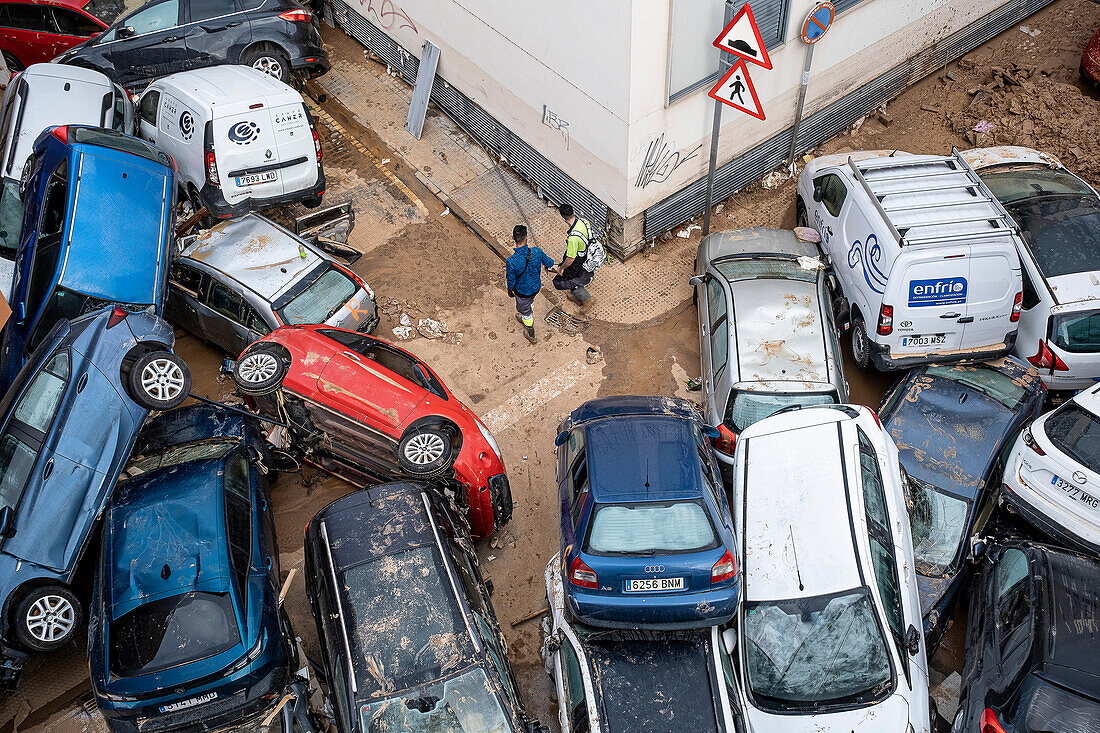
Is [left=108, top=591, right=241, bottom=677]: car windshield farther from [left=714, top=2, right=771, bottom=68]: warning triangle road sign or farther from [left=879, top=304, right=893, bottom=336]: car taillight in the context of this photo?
[left=714, top=2, right=771, bottom=68]: warning triangle road sign

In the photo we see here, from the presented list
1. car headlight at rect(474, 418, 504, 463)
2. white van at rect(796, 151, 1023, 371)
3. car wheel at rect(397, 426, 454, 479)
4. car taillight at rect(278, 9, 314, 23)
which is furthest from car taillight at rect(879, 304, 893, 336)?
car taillight at rect(278, 9, 314, 23)

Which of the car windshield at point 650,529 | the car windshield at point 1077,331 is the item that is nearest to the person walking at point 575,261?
the car windshield at point 650,529

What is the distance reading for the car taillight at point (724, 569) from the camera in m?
6.70

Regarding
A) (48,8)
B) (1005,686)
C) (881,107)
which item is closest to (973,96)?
(881,107)

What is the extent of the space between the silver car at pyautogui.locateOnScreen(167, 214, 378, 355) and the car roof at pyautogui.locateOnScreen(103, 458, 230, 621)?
2188 millimetres

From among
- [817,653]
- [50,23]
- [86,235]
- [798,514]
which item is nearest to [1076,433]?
[798,514]

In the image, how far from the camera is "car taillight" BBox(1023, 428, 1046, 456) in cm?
789

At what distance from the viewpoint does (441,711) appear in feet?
20.6

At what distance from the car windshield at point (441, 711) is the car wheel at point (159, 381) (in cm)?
377

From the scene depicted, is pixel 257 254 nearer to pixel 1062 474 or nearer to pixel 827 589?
pixel 827 589

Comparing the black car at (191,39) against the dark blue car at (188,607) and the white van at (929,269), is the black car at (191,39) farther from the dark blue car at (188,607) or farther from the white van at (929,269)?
the white van at (929,269)

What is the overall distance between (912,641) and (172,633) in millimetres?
5822

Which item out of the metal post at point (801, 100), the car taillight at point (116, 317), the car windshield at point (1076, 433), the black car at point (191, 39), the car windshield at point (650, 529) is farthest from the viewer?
the black car at point (191, 39)

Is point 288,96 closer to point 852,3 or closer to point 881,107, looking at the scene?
point 852,3
